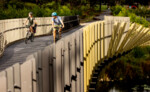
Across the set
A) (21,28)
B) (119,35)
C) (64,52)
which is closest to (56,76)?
(64,52)

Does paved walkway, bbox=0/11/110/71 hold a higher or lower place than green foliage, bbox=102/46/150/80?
higher

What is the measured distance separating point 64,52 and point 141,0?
11493 cm

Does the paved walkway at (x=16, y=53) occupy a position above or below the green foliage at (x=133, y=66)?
above

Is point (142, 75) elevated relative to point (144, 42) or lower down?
lower down

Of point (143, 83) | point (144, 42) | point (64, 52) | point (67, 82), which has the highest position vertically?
point (64, 52)

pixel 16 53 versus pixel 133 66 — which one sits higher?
pixel 16 53

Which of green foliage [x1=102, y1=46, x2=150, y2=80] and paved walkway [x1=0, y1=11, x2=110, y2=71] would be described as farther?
green foliage [x1=102, y1=46, x2=150, y2=80]

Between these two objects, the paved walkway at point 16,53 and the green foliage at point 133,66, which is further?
the green foliage at point 133,66

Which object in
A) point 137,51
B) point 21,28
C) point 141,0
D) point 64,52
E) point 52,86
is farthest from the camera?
point 141,0

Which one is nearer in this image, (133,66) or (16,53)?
(16,53)

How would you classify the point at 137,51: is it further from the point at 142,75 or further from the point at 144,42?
the point at 144,42

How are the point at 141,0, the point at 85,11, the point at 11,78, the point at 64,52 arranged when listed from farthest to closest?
the point at 141,0, the point at 85,11, the point at 64,52, the point at 11,78

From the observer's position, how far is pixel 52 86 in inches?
240

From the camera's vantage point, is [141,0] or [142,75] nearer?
[142,75]
